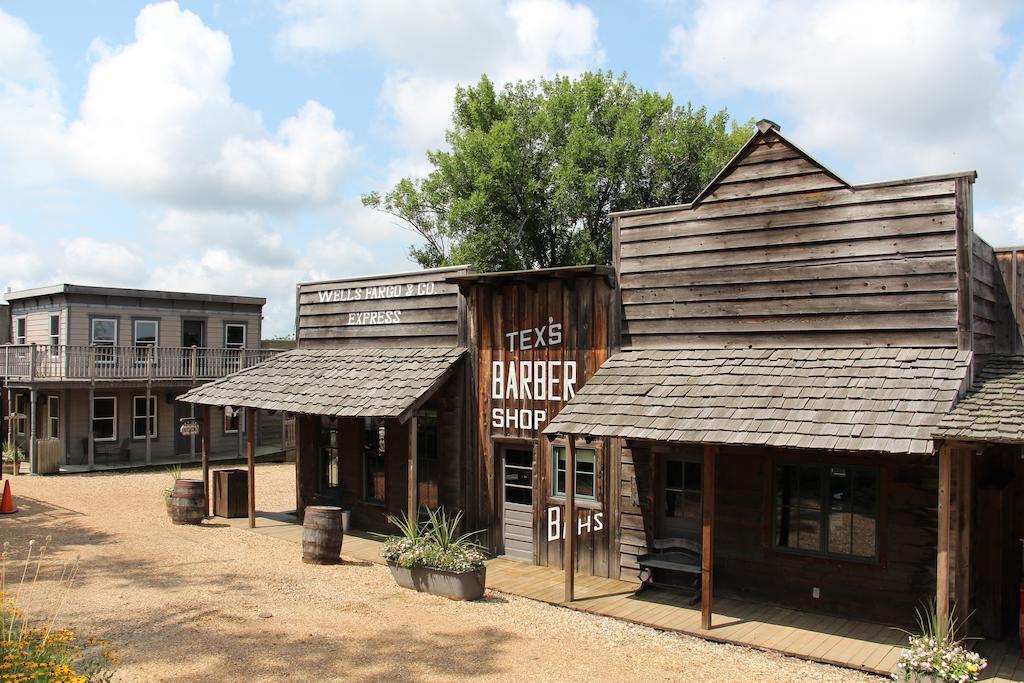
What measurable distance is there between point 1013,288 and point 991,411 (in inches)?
151

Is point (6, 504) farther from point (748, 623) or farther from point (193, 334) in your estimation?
point (748, 623)

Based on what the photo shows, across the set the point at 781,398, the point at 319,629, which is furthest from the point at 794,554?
the point at 319,629

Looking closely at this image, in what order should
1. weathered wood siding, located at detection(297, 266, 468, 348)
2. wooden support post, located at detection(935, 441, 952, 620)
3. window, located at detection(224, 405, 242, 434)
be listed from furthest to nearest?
window, located at detection(224, 405, 242, 434), weathered wood siding, located at detection(297, 266, 468, 348), wooden support post, located at detection(935, 441, 952, 620)

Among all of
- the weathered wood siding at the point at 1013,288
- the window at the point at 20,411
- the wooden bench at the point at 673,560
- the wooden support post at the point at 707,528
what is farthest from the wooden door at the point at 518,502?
the window at the point at 20,411

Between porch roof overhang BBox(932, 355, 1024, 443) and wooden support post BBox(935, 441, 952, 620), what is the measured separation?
0.91ft

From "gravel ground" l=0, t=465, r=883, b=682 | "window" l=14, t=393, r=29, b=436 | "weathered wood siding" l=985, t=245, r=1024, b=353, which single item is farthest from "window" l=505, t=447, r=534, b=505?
"window" l=14, t=393, r=29, b=436

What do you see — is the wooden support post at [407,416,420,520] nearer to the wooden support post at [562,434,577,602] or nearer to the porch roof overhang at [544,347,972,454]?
the wooden support post at [562,434,577,602]

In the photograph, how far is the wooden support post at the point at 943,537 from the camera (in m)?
7.97

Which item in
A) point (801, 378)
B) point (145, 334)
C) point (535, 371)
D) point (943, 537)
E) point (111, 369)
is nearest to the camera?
point (943, 537)

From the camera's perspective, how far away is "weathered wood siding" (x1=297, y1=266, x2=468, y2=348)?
14641 mm

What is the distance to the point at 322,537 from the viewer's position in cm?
1296

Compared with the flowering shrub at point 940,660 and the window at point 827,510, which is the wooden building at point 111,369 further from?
the flowering shrub at point 940,660

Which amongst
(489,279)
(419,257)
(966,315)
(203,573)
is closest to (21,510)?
(203,573)

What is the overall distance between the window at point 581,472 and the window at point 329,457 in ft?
18.6
